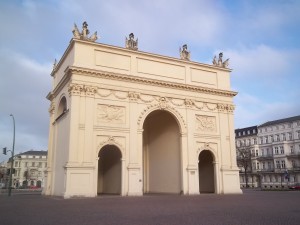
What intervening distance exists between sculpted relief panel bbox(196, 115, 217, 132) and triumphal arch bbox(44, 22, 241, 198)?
0.11m

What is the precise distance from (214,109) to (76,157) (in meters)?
16.1

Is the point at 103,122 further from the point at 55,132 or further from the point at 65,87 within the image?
the point at 55,132

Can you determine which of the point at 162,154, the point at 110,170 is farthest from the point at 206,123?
the point at 110,170

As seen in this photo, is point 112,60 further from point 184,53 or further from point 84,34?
Result: point 184,53

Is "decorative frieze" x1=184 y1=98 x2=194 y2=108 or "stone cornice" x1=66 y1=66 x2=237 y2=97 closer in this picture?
"stone cornice" x1=66 y1=66 x2=237 y2=97

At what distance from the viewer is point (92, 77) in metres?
28.6

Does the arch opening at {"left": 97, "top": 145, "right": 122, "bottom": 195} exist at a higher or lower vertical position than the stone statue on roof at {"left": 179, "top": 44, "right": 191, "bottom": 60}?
lower

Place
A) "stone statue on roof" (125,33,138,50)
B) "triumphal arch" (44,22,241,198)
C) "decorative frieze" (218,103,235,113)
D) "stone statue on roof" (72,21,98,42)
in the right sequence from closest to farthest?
"triumphal arch" (44,22,241,198) → "stone statue on roof" (72,21,98,42) → "stone statue on roof" (125,33,138,50) → "decorative frieze" (218,103,235,113)

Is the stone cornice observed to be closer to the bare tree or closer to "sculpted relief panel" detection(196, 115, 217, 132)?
"sculpted relief panel" detection(196, 115, 217, 132)

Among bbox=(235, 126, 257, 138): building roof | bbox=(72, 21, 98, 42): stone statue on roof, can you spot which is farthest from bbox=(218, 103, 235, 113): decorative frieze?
bbox=(235, 126, 257, 138): building roof

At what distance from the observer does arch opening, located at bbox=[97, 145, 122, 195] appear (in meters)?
32.2

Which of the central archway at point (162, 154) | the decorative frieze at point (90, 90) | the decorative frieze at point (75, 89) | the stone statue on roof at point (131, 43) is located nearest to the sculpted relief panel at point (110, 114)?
the decorative frieze at point (90, 90)

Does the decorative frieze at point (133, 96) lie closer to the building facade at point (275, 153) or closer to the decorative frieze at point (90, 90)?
the decorative frieze at point (90, 90)

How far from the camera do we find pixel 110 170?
115ft
